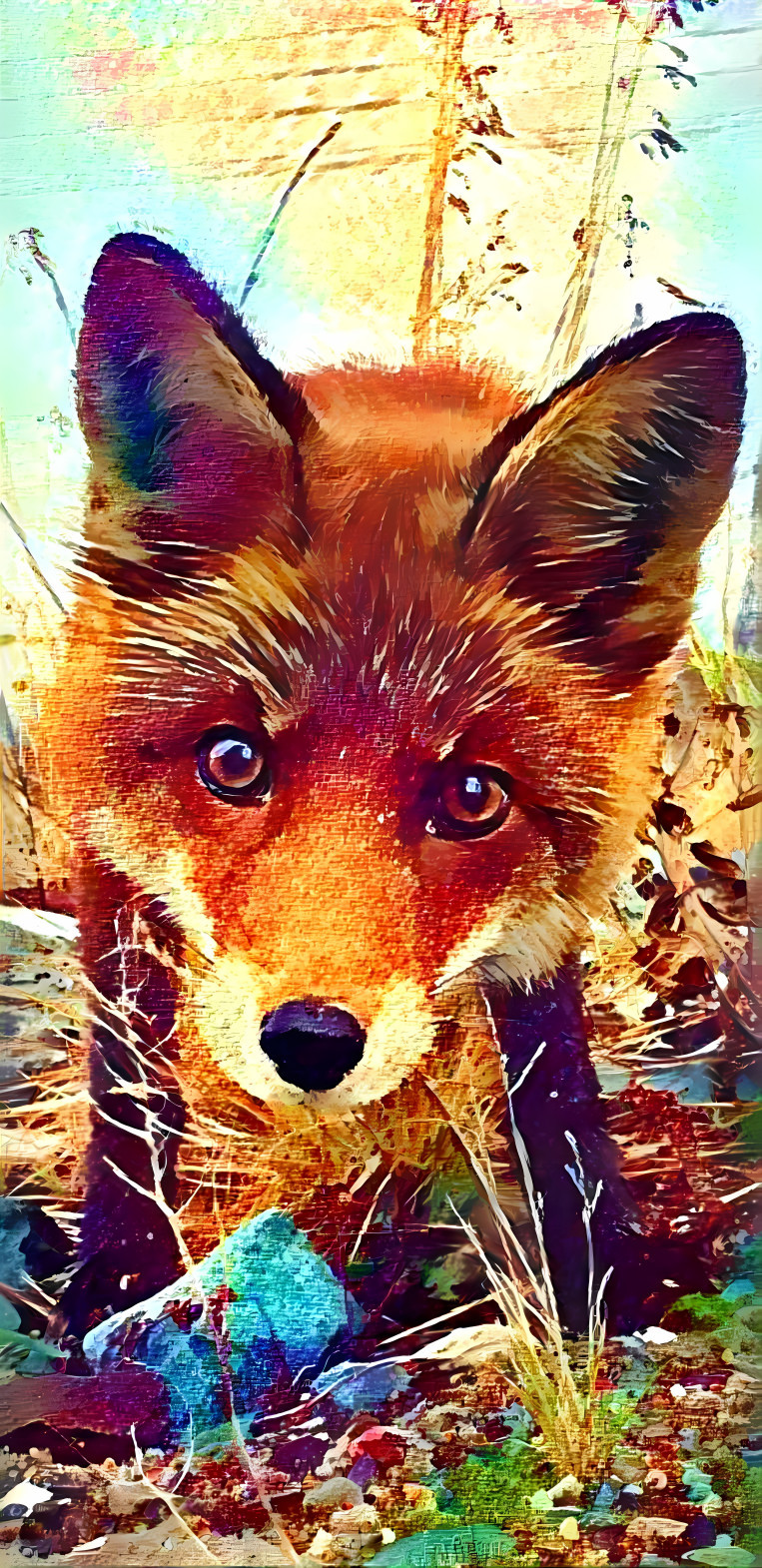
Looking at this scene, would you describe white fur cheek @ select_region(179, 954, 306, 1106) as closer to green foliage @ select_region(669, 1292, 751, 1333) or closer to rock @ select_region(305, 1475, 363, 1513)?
rock @ select_region(305, 1475, 363, 1513)

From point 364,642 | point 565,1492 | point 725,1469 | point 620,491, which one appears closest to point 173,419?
point 364,642

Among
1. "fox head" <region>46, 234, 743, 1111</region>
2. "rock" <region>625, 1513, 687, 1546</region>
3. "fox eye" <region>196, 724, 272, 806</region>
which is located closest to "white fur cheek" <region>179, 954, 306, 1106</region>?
"fox head" <region>46, 234, 743, 1111</region>

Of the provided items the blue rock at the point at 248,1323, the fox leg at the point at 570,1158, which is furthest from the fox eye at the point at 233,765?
the blue rock at the point at 248,1323

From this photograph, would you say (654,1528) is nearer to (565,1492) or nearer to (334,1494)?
(565,1492)

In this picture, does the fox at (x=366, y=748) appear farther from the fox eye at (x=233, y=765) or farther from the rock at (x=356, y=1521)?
the rock at (x=356, y=1521)

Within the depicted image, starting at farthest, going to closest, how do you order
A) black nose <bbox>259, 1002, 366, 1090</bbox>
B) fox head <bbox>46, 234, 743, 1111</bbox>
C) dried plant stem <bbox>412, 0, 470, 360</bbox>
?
1. dried plant stem <bbox>412, 0, 470, 360</bbox>
2. fox head <bbox>46, 234, 743, 1111</bbox>
3. black nose <bbox>259, 1002, 366, 1090</bbox>
